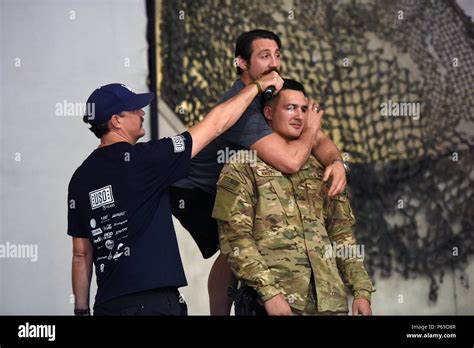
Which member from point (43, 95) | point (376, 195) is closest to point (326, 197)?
point (376, 195)

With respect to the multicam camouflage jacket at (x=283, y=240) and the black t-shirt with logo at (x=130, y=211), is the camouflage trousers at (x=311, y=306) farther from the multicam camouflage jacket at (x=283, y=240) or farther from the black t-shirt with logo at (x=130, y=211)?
the black t-shirt with logo at (x=130, y=211)

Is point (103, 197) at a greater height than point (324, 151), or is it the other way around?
point (324, 151)

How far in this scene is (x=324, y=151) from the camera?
459cm

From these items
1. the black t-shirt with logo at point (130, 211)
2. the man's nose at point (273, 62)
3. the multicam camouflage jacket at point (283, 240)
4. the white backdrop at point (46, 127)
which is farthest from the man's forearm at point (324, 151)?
the white backdrop at point (46, 127)

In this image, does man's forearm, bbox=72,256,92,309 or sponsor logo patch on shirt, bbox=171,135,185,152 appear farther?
man's forearm, bbox=72,256,92,309

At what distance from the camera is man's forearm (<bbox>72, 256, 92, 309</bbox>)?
4.25m

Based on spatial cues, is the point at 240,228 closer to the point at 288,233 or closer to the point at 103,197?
the point at 288,233

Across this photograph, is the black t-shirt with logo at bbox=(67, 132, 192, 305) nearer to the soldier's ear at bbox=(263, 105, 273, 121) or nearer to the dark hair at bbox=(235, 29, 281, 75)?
the soldier's ear at bbox=(263, 105, 273, 121)

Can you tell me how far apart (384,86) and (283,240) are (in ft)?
4.95

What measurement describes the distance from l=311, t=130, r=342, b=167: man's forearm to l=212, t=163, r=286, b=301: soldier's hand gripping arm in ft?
1.36

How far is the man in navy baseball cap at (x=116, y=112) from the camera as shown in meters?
4.21

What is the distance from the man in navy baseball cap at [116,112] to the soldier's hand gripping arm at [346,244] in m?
0.91

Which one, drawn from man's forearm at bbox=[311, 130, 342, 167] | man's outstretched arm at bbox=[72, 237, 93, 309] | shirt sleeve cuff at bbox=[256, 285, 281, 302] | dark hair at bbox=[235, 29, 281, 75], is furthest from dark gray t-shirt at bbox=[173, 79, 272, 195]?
shirt sleeve cuff at bbox=[256, 285, 281, 302]

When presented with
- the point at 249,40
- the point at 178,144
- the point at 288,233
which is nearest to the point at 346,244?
the point at 288,233
